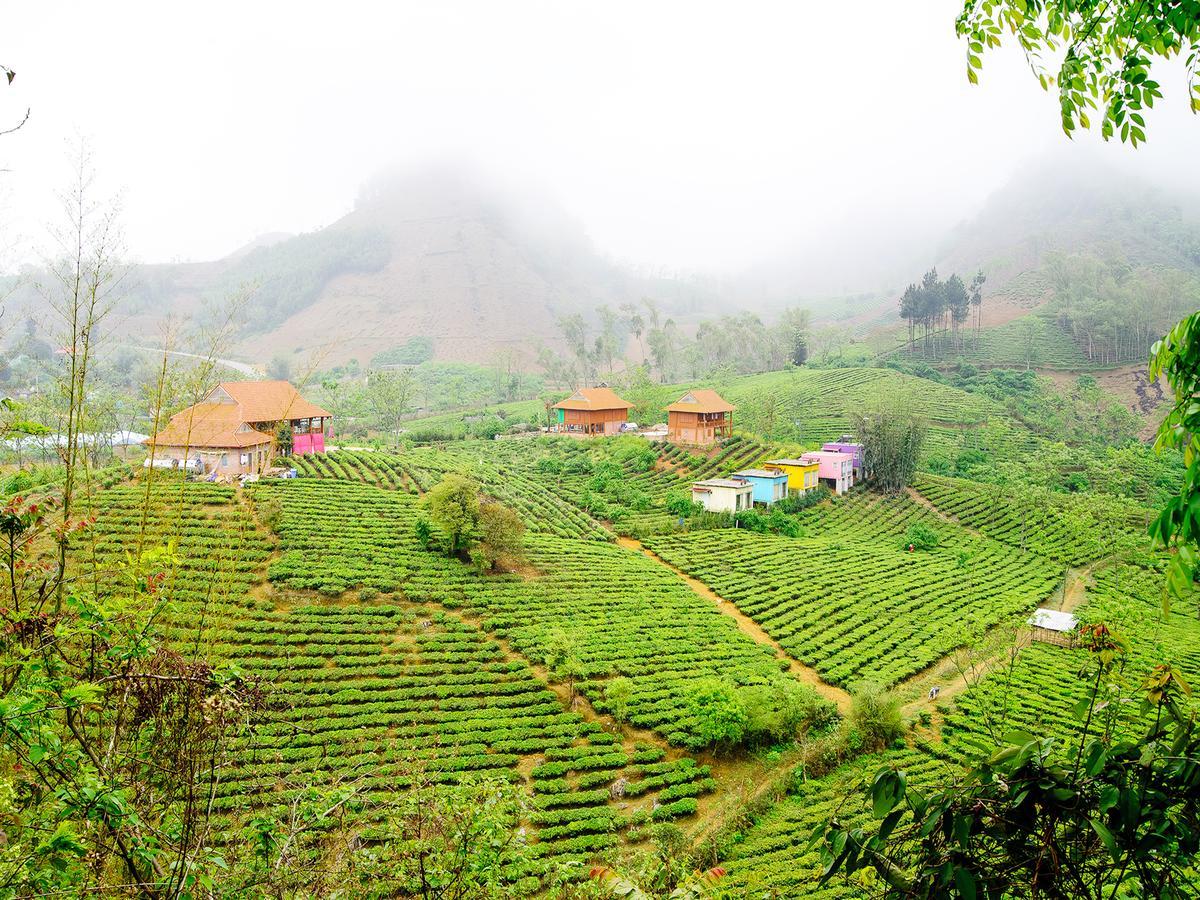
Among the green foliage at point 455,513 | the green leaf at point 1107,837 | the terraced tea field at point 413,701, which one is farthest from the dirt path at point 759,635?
the green leaf at point 1107,837

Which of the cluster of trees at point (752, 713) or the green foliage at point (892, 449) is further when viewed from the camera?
the green foliage at point (892, 449)

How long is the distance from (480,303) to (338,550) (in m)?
119

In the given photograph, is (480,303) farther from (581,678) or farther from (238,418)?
(581,678)

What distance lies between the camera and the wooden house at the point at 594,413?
5322 cm

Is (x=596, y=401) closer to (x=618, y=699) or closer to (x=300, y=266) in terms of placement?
(x=618, y=699)

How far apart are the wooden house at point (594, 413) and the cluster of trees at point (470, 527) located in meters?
27.7

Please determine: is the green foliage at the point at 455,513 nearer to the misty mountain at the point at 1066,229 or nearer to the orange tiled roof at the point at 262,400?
the orange tiled roof at the point at 262,400

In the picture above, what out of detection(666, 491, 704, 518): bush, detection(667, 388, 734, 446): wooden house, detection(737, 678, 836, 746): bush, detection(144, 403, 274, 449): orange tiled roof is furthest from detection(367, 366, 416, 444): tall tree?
detection(737, 678, 836, 746): bush

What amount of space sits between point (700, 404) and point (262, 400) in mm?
28781

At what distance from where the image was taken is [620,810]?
14.4 metres

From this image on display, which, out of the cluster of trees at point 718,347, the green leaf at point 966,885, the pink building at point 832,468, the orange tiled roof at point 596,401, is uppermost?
the cluster of trees at point 718,347

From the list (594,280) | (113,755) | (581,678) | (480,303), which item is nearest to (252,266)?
(480,303)

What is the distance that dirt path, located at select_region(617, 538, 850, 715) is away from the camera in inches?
781

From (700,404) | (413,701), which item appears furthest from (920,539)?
(413,701)
